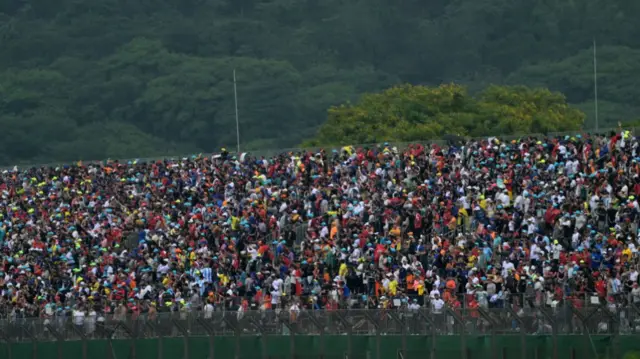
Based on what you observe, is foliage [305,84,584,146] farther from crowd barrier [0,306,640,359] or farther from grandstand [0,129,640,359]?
crowd barrier [0,306,640,359]

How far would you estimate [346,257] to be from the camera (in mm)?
51094

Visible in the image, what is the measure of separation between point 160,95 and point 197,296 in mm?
74944

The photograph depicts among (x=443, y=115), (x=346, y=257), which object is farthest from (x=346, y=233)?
(x=443, y=115)

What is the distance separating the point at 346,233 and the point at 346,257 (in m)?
1.80

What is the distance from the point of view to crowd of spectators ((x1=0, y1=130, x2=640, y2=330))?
46.8 meters

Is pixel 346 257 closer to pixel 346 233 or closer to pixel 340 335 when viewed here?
pixel 346 233

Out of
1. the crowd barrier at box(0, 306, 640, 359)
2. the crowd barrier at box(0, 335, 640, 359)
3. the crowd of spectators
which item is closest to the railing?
the crowd barrier at box(0, 306, 640, 359)

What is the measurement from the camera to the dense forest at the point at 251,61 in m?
122

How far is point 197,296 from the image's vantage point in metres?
50.9

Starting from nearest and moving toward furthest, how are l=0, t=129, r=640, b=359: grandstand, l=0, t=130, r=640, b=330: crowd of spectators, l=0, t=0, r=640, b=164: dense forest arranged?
l=0, t=129, r=640, b=359: grandstand → l=0, t=130, r=640, b=330: crowd of spectators → l=0, t=0, r=640, b=164: dense forest

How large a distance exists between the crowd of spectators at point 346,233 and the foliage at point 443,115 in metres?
24.1

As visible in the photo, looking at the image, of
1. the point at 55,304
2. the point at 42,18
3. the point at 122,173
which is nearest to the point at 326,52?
the point at 42,18

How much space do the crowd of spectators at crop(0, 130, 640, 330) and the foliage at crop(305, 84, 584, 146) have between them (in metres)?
24.1

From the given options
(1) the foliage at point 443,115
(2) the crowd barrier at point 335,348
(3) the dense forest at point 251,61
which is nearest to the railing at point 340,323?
(2) the crowd barrier at point 335,348
